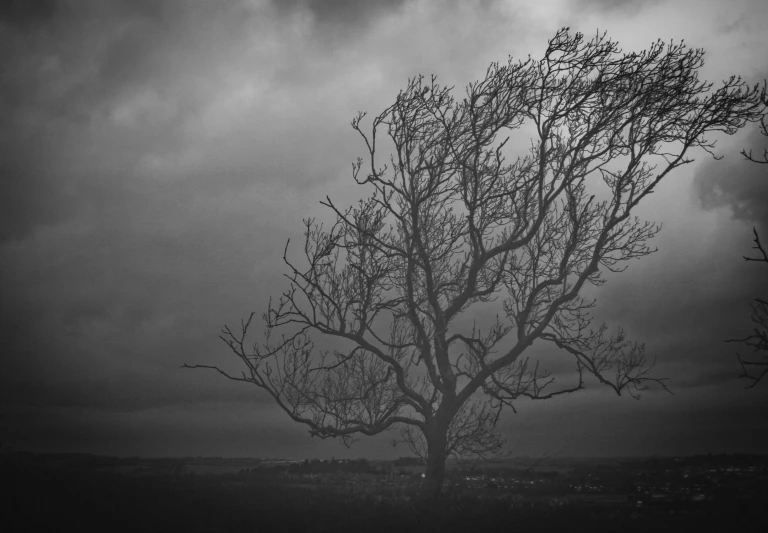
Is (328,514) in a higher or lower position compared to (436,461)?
lower

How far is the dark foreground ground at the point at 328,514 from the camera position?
36.2ft

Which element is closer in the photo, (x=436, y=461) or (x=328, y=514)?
(x=328, y=514)

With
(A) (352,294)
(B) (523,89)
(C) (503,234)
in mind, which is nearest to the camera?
(B) (523,89)

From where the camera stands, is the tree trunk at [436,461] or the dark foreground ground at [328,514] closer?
the dark foreground ground at [328,514]

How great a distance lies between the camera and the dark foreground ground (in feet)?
36.2

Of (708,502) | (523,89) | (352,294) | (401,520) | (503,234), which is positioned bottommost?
(708,502)

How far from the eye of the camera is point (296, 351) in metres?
16.2

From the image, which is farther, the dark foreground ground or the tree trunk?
the tree trunk

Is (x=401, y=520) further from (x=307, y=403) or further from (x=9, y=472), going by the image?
(x=9, y=472)

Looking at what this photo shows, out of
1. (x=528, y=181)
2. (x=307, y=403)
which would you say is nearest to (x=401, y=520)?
(x=307, y=403)

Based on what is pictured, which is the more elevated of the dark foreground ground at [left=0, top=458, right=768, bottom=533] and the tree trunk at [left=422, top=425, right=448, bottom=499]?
the tree trunk at [left=422, top=425, right=448, bottom=499]

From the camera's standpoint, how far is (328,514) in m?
12.6

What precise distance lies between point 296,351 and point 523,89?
11152 mm

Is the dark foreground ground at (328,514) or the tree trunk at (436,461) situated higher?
the tree trunk at (436,461)
